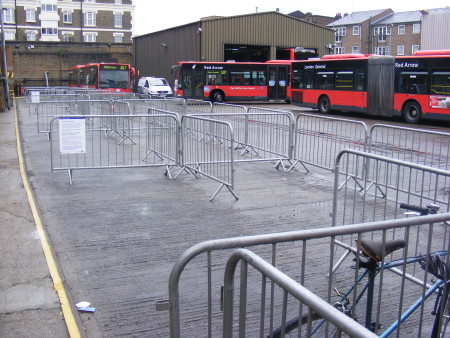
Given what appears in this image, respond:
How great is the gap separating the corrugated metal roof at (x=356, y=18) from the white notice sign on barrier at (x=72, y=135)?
8408 centimetres

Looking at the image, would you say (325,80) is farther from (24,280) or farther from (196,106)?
(24,280)

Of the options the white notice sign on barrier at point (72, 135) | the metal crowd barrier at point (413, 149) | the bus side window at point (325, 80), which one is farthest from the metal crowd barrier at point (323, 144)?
the bus side window at point (325, 80)

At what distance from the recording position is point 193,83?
37.4 m

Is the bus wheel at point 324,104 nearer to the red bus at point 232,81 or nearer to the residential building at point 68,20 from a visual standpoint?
the red bus at point 232,81

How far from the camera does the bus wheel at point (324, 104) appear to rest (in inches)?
1147

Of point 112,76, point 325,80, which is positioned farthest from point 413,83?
point 112,76

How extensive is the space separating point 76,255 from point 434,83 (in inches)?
794

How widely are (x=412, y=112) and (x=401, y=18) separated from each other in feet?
219

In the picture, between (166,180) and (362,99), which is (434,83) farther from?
(166,180)

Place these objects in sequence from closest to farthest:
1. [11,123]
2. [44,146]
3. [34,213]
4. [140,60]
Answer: [34,213], [44,146], [11,123], [140,60]

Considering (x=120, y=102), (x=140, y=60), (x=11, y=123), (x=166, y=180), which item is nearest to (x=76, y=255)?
(x=166, y=180)

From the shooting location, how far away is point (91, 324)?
175 inches

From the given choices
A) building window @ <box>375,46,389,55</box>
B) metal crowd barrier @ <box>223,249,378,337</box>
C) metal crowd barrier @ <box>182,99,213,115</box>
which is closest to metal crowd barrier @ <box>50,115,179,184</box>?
metal crowd barrier @ <box>182,99,213,115</box>

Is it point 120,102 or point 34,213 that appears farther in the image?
point 120,102
